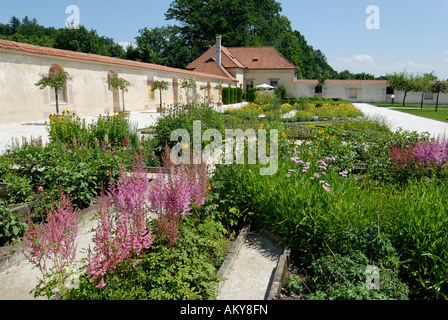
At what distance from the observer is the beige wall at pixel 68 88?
43.4 ft

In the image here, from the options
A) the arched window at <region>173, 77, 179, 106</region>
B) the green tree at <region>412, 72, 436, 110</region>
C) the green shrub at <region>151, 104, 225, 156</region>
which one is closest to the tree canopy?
the green tree at <region>412, 72, 436, 110</region>

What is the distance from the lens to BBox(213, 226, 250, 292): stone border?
9.21ft

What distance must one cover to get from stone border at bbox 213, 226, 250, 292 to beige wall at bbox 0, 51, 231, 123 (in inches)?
514

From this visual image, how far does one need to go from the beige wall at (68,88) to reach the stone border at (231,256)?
1306 centimetres

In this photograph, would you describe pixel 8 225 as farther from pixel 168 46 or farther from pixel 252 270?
pixel 168 46

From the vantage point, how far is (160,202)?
282cm

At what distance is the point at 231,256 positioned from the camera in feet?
10.4

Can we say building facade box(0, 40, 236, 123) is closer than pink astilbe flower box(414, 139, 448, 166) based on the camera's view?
No

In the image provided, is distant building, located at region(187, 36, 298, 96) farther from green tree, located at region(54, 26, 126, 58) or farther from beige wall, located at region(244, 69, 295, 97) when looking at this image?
green tree, located at region(54, 26, 126, 58)

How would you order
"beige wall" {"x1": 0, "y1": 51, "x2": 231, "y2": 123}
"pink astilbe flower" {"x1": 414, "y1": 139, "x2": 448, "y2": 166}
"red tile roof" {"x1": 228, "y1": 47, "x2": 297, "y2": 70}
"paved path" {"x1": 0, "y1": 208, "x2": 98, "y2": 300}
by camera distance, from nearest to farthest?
1. "paved path" {"x1": 0, "y1": 208, "x2": 98, "y2": 300}
2. "pink astilbe flower" {"x1": 414, "y1": 139, "x2": 448, "y2": 166}
3. "beige wall" {"x1": 0, "y1": 51, "x2": 231, "y2": 123}
4. "red tile roof" {"x1": 228, "y1": 47, "x2": 297, "y2": 70}

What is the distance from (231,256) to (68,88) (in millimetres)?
15556

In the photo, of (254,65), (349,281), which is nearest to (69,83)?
(349,281)
